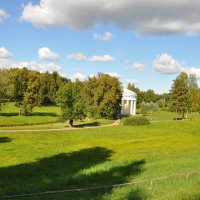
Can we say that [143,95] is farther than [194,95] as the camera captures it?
Yes

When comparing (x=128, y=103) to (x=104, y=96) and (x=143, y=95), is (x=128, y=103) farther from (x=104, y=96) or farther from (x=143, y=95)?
(x=143, y=95)

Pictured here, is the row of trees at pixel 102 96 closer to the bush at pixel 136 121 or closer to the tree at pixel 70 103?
the tree at pixel 70 103

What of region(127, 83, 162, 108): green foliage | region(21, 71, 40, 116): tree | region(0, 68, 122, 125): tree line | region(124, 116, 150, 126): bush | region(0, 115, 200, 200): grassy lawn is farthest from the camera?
region(127, 83, 162, 108): green foliage

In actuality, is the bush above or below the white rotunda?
below

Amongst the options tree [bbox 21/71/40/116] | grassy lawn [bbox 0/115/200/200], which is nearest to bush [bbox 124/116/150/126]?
grassy lawn [bbox 0/115/200/200]

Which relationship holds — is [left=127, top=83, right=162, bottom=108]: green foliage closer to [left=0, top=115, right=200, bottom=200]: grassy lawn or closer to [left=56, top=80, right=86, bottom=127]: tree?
[left=56, top=80, right=86, bottom=127]: tree

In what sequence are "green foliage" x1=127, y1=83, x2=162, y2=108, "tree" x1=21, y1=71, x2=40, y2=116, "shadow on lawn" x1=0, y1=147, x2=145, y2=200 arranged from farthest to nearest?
"green foliage" x1=127, y1=83, x2=162, y2=108, "tree" x1=21, y1=71, x2=40, y2=116, "shadow on lawn" x1=0, y1=147, x2=145, y2=200

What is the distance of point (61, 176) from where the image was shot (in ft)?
83.1

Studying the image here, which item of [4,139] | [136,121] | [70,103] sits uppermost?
[70,103]

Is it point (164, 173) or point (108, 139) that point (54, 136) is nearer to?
point (108, 139)

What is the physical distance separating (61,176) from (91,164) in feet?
25.4

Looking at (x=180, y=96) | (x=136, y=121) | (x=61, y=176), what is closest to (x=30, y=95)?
(x=136, y=121)

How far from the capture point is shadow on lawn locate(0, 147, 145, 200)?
19.3 meters

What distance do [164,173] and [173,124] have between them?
2227 inches
